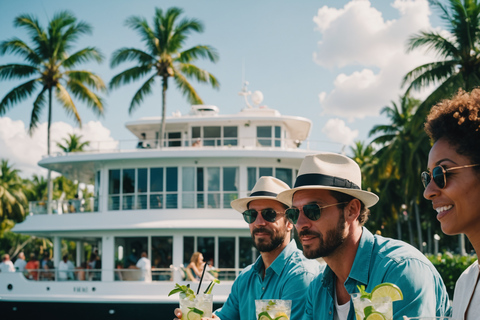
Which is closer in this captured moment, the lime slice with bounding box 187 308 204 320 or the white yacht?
the lime slice with bounding box 187 308 204 320

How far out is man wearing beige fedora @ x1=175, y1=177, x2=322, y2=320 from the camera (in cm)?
348

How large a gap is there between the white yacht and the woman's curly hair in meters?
11.7

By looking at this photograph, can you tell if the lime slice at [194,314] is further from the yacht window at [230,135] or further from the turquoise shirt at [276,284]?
the yacht window at [230,135]

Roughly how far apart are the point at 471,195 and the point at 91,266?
589 inches

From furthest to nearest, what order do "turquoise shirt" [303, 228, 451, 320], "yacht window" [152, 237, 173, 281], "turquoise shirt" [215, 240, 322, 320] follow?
1. "yacht window" [152, 237, 173, 281]
2. "turquoise shirt" [215, 240, 322, 320]
3. "turquoise shirt" [303, 228, 451, 320]

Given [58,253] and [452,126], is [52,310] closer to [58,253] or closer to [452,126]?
[58,253]

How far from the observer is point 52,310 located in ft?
42.3

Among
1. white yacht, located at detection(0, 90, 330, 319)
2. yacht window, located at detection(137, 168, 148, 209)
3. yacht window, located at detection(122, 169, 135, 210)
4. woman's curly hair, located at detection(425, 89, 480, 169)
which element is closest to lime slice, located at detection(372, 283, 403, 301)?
woman's curly hair, located at detection(425, 89, 480, 169)

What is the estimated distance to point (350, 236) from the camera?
8.91 ft

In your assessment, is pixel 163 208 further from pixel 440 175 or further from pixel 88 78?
pixel 440 175

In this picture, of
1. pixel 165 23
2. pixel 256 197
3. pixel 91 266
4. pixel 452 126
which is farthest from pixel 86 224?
pixel 452 126

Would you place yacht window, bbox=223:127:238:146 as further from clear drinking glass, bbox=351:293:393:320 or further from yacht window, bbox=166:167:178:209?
clear drinking glass, bbox=351:293:393:320

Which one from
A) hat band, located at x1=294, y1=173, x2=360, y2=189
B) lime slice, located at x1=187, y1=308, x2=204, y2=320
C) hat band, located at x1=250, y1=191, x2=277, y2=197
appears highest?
hat band, located at x1=294, y1=173, x2=360, y2=189

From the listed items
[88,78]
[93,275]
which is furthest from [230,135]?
[88,78]
